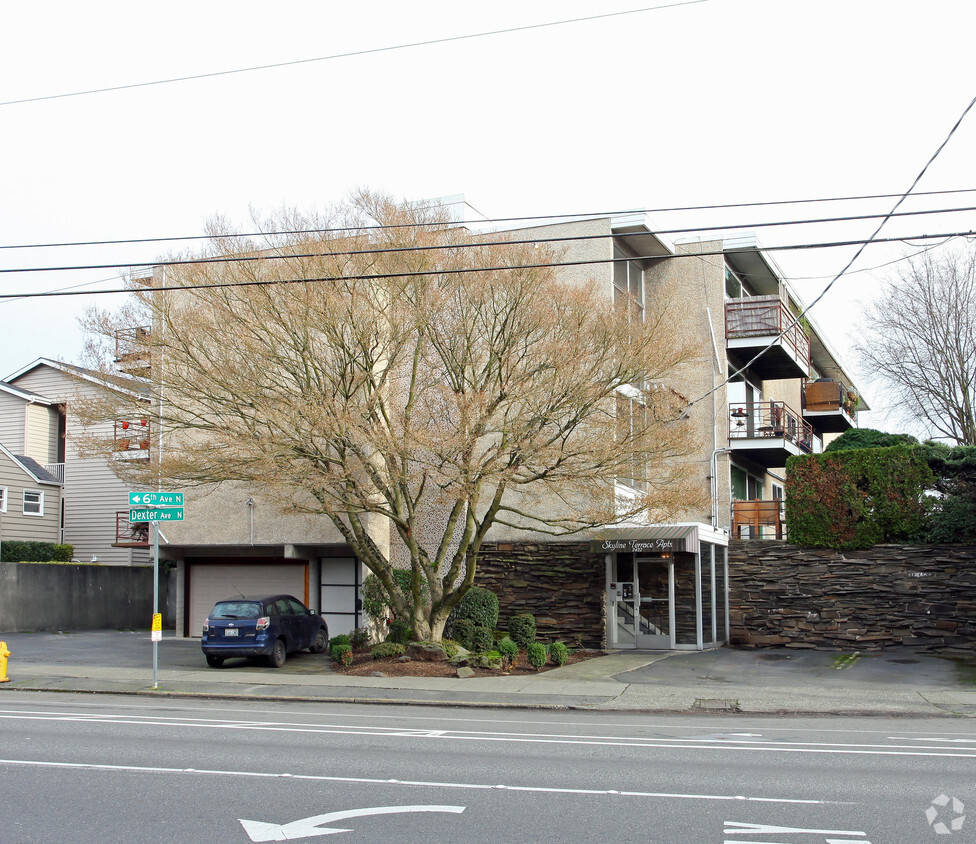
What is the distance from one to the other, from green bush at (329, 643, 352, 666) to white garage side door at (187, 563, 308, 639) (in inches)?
263

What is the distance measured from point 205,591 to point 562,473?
14335 mm

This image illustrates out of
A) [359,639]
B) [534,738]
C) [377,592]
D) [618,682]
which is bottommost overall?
[618,682]

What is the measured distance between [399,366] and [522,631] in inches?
267

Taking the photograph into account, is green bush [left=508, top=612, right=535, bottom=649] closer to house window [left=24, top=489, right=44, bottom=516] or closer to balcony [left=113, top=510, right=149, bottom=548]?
balcony [left=113, top=510, right=149, bottom=548]

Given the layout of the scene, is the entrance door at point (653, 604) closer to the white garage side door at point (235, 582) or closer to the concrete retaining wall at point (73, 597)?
the white garage side door at point (235, 582)

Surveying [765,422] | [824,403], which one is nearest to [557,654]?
[765,422]

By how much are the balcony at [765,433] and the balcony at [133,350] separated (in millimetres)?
16548

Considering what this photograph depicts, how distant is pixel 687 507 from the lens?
19.6m

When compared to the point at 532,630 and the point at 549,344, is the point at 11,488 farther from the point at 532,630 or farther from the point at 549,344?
the point at 549,344

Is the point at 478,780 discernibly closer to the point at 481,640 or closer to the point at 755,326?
the point at 481,640

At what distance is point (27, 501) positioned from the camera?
34.7 m

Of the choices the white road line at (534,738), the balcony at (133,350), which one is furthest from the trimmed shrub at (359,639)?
the white road line at (534,738)

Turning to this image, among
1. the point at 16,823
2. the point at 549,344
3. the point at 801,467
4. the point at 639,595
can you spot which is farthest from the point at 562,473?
the point at 16,823

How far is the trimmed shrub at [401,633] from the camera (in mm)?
20703
